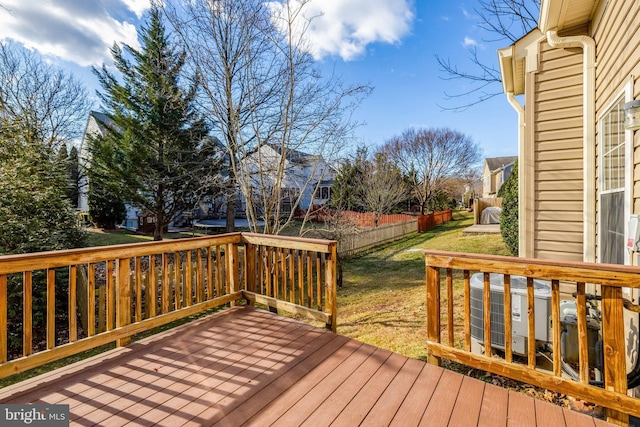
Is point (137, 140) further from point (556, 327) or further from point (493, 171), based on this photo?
point (493, 171)

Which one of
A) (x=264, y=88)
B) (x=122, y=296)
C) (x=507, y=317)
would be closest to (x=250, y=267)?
(x=122, y=296)

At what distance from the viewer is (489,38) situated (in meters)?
6.36

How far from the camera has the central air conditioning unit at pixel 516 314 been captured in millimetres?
2859

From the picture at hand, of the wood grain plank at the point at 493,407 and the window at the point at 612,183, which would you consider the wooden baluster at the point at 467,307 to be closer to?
the wood grain plank at the point at 493,407

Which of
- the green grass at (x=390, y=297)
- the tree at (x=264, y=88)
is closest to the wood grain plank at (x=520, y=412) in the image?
the green grass at (x=390, y=297)

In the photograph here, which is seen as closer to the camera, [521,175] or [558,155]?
[558,155]

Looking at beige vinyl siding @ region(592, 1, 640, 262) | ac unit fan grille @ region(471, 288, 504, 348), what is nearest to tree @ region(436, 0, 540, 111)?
beige vinyl siding @ region(592, 1, 640, 262)

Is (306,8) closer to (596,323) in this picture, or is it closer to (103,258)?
(103,258)

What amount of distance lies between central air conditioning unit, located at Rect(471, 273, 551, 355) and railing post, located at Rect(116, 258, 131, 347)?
3.53m

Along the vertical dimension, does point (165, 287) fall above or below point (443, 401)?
above

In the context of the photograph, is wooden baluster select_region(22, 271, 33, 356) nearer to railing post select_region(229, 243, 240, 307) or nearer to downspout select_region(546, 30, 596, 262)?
railing post select_region(229, 243, 240, 307)

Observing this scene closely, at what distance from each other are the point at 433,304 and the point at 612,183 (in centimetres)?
222

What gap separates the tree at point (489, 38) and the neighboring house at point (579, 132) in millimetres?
1790

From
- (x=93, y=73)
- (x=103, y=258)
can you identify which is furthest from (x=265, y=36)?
(x=93, y=73)
